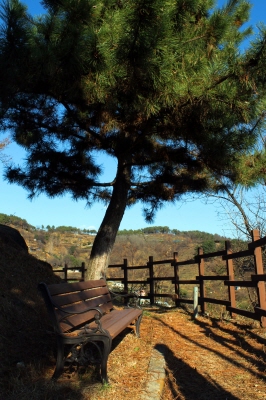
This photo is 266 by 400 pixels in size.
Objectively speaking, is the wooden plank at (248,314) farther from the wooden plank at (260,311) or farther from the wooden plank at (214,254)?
the wooden plank at (214,254)

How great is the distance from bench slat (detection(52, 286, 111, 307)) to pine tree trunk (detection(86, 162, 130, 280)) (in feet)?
4.84

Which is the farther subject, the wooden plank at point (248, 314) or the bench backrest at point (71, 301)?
the wooden plank at point (248, 314)

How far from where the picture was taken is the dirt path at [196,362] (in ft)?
12.8

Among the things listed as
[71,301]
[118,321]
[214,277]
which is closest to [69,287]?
[71,301]

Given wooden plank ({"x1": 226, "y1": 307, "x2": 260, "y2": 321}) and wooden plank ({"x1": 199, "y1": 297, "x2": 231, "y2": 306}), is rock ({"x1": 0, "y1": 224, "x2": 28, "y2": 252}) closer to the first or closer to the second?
wooden plank ({"x1": 199, "y1": 297, "x2": 231, "y2": 306})

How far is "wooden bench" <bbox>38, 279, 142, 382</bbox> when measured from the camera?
3.84 metres

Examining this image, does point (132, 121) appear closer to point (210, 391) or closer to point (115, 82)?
point (115, 82)

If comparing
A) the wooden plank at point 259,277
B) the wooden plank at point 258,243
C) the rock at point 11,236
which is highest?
the rock at point 11,236

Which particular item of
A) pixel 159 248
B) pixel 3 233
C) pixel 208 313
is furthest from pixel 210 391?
pixel 159 248

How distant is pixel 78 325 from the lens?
4539mm

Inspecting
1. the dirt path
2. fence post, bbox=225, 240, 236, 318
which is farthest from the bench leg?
fence post, bbox=225, 240, 236, 318

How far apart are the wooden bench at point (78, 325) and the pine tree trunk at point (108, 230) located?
2229mm

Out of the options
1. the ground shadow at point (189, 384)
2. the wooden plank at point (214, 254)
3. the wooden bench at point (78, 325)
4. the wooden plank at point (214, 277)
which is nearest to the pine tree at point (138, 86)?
the wooden plank at point (214, 254)

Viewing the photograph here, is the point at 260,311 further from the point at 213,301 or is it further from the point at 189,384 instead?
the point at 213,301
